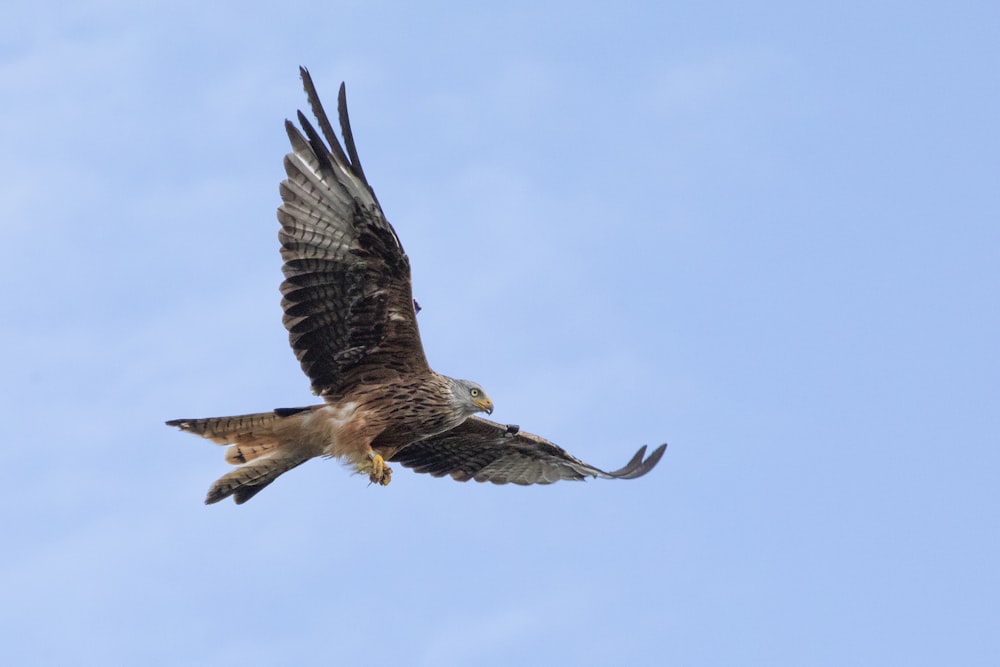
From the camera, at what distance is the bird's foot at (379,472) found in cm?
1307

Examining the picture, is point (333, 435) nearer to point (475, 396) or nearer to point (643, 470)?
point (475, 396)

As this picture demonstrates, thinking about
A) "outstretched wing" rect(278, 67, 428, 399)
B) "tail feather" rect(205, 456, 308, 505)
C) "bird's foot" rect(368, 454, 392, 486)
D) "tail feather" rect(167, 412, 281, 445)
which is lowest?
"bird's foot" rect(368, 454, 392, 486)

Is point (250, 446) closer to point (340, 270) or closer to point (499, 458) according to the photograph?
point (340, 270)

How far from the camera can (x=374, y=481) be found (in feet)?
43.0

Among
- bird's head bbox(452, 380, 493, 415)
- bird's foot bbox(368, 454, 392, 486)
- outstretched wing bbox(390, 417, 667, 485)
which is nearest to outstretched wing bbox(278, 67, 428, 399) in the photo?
bird's head bbox(452, 380, 493, 415)

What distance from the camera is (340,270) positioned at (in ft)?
42.9

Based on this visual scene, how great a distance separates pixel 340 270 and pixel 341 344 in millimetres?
735

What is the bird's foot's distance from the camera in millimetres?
13070

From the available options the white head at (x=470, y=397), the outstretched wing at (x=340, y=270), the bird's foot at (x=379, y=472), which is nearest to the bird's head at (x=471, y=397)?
the white head at (x=470, y=397)

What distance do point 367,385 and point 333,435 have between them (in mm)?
533

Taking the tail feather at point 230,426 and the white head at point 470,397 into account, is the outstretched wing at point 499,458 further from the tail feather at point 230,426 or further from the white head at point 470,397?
the tail feather at point 230,426

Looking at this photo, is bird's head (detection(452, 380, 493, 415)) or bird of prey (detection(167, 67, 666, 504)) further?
bird's head (detection(452, 380, 493, 415))

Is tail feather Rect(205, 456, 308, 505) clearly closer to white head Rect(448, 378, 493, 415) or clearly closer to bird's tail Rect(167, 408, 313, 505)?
bird's tail Rect(167, 408, 313, 505)

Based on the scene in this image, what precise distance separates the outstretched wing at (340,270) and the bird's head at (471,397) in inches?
14.0
